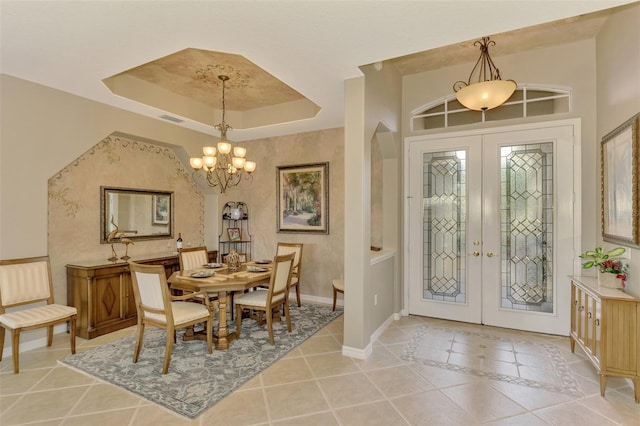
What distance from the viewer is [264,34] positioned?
2574 millimetres

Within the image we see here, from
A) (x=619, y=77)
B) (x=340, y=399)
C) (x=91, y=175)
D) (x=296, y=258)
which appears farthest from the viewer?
(x=296, y=258)

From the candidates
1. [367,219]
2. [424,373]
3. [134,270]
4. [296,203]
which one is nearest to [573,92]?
[367,219]

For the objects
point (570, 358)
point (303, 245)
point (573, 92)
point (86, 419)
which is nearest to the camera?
point (86, 419)

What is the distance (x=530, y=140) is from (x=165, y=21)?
409cm

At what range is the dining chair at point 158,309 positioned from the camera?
9.62 feet

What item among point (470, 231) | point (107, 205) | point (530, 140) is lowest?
point (470, 231)

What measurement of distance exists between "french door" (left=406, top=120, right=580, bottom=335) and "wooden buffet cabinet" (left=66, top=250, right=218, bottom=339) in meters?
3.82

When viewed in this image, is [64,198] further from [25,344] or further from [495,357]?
[495,357]

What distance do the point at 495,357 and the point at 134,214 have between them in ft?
16.5

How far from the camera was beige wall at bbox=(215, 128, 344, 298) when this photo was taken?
17.5 ft

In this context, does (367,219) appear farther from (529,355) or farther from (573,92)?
(573,92)

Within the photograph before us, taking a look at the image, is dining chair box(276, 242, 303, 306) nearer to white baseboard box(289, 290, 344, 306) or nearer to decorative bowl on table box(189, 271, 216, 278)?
white baseboard box(289, 290, 344, 306)

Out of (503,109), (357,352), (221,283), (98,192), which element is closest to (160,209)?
(98,192)

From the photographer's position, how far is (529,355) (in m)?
3.32
